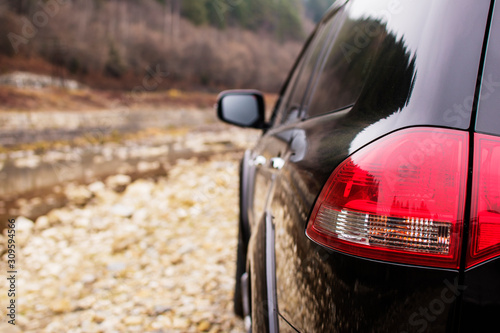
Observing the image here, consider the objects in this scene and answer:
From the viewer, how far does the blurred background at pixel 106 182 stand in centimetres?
306


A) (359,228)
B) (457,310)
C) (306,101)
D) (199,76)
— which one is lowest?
(457,310)

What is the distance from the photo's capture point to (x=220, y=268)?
370 cm

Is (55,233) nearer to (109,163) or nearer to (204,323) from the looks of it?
(204,323)

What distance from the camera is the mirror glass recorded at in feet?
8.26

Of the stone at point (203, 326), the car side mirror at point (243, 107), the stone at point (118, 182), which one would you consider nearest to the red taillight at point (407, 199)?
the car side mirror at point (243, 107)

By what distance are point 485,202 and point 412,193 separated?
0.13 m

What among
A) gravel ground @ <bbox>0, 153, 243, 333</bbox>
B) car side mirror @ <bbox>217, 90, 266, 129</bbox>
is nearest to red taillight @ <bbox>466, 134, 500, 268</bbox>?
car side mirror @ <bbox>217, 90, 266, 129</bbox>

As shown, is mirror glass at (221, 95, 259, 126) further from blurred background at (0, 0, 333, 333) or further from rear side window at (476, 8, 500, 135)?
rear side window at (476, 8, 500, 135)

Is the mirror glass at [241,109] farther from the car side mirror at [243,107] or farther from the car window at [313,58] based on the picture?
the car window at [313,58]

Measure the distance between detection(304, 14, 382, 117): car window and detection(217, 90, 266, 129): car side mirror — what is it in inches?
32.0

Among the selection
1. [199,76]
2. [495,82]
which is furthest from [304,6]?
[495,82]

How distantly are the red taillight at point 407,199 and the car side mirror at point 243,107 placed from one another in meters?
1.73

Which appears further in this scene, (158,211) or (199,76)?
(199,76)

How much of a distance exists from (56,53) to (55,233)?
26985mm
